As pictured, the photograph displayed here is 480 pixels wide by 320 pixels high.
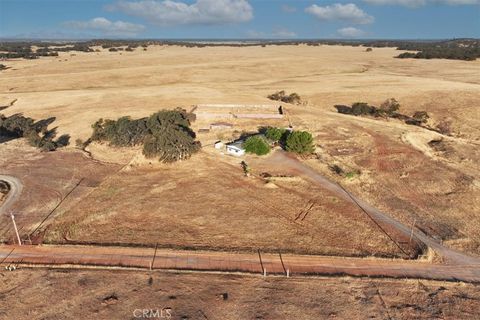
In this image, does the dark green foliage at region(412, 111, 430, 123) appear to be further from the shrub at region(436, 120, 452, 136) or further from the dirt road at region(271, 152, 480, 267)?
the dirt road at region(271, 152, 480, 267)

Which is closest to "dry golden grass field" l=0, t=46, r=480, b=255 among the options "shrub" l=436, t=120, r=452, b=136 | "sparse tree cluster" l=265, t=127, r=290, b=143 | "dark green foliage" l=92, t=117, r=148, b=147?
"shrub" l=436, t=120, r=452, b=136

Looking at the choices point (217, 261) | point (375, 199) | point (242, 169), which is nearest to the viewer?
point (217, 261)

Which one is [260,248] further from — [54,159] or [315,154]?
[54,159]

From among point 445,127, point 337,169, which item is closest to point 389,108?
point 445,127

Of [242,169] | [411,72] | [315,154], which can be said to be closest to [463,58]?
[411,72]

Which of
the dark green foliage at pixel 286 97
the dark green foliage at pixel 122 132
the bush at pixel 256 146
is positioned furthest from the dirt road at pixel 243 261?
the dark green foliage at pixel 286 97

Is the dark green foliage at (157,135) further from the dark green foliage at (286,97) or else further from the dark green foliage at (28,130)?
the dark green foliage at (286,97)

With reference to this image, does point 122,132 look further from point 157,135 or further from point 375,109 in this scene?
point 375,109
